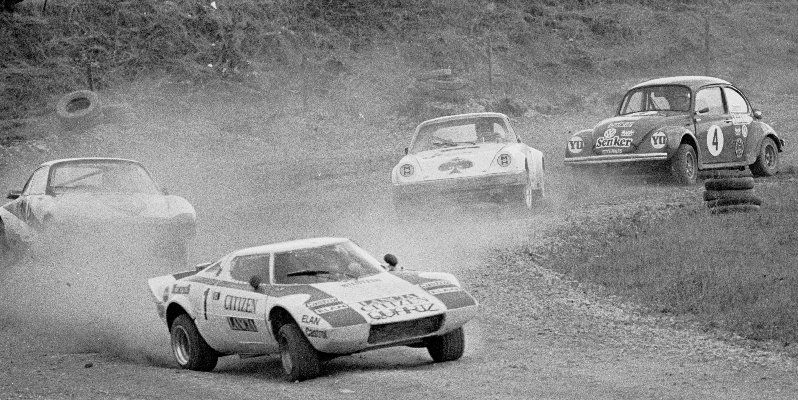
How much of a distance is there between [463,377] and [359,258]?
1.75m

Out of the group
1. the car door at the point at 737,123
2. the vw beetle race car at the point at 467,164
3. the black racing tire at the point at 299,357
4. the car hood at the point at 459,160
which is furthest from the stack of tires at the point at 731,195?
the black racing tire at the point at 299,357

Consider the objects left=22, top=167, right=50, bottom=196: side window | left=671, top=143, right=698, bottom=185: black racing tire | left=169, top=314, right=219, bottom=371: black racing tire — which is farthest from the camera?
left=671, top=143, right=698, bottom=185: black racing tire

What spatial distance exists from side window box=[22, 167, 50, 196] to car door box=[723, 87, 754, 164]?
11144 millimetres

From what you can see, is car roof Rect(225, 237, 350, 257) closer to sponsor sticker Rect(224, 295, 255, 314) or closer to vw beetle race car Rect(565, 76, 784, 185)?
sponsor sticker Rect(224, 295, 255, 314)

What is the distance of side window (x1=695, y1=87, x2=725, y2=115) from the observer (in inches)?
825

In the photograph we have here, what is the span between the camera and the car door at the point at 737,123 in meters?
21.3

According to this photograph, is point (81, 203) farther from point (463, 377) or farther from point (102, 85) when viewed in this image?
point (102, 85)

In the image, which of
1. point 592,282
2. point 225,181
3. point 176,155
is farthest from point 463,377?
point 176,155

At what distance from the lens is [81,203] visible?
15.3m

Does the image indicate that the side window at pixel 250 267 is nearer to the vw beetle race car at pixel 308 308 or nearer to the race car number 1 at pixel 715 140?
the vw beetle race car at pixel 308 308

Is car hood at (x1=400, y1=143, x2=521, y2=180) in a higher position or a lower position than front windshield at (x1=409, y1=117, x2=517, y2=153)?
lower

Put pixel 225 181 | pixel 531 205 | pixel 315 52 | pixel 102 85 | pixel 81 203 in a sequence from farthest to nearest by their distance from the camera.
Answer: pixel 315 52
pixel 102 85
pixel 225 181
pixel 531 205
pixel 81 203

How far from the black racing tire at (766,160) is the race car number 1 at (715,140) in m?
1.19

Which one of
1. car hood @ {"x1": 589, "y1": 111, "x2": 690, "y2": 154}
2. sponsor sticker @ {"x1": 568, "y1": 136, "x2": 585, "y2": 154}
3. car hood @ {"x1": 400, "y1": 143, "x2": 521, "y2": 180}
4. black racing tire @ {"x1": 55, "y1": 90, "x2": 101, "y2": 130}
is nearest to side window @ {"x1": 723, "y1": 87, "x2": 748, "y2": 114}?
car hood @ {"x1": 589, "y1": 111, "x2": 690, "y2": 154}
